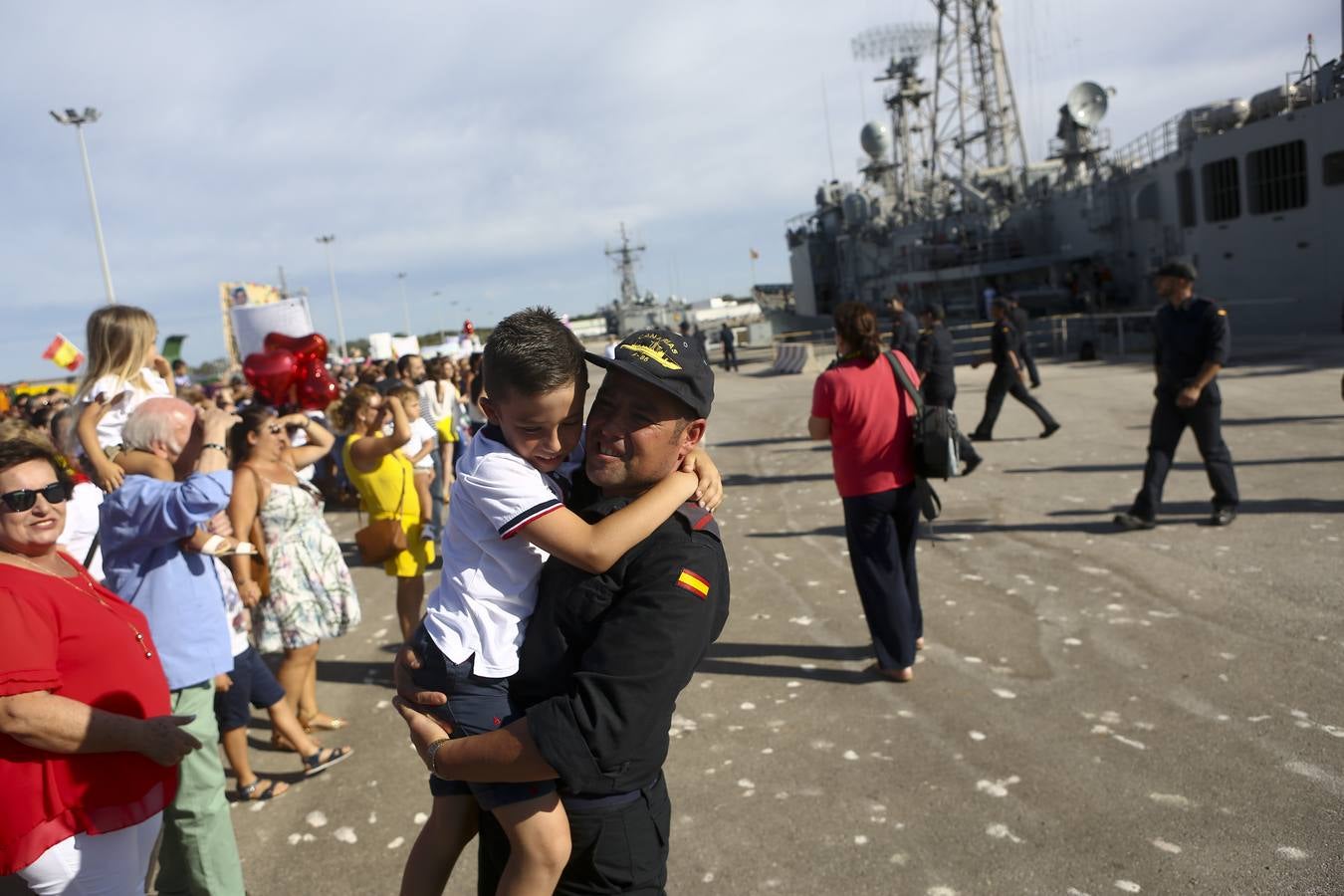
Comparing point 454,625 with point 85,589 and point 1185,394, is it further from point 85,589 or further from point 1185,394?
point 1185,394

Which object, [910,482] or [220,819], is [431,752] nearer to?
[220,819]

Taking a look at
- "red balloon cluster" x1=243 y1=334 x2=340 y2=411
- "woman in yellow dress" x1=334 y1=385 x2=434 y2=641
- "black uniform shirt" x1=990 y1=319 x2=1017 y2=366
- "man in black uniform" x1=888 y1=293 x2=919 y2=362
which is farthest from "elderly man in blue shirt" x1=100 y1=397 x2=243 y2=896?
"black uniform shirt" x1=990 y1=319 x2=1017 y2=366

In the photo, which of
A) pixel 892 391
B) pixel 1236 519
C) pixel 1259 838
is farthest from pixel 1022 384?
pixel 1259 838

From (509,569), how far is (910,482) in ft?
12.2

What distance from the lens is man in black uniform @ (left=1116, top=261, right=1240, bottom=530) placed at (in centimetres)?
721

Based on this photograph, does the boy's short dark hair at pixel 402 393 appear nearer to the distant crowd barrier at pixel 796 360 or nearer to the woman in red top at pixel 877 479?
the woman in red top at pixel 877 479

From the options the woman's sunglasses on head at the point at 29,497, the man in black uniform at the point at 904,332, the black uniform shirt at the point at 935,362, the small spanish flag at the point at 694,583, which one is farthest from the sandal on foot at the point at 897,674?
the man in black uniform at the point at 904,332

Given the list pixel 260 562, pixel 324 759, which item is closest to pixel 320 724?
pixel 324 759

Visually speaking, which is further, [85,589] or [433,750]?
[85,589]

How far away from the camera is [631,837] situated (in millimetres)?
1976

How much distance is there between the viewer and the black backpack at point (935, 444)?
16.4 ft

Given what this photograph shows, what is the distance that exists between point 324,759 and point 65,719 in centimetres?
259

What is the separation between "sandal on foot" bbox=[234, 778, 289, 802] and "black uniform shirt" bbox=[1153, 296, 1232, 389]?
697 cm

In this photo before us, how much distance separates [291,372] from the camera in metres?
7.64
